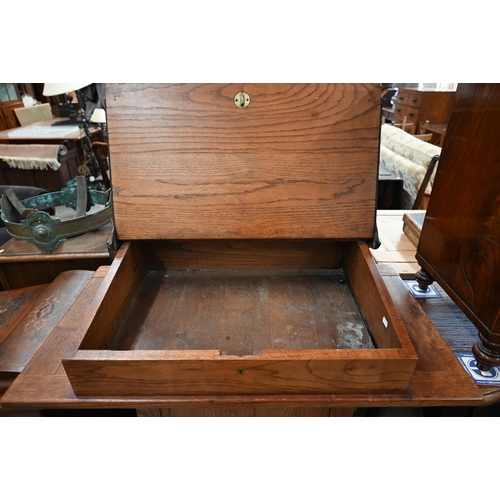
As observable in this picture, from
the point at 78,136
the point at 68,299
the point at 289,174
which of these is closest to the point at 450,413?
the point at 289,174

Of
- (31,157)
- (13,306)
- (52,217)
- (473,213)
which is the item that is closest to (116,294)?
(13,306)

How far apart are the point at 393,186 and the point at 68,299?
2.20 meters

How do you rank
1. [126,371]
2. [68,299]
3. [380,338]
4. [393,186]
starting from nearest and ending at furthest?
[126,371] → [380,338] → [68,299] → [393,186]

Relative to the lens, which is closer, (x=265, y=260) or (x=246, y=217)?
(x=246, y=217)

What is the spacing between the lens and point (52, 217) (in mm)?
1499

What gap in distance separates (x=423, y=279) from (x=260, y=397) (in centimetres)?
74

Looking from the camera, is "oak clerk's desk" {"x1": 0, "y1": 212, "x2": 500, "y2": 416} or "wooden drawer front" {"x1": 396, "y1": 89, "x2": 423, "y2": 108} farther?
"wooden drawer front" {"x1": 396, "y1": 89, "x2": 423, "y2": 108}

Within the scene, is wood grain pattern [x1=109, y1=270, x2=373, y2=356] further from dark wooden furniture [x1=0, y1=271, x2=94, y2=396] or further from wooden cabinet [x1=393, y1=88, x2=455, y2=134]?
wooden cabinet [x1=393, y1=88, x2=455, y2=134]

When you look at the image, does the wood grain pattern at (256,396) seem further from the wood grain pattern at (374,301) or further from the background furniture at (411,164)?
the background furniture at (411,164)

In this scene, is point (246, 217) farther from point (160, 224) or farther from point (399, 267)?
point (399, 267)

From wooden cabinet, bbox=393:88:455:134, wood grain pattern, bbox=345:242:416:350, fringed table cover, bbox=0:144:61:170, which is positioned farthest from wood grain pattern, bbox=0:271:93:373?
wooden cabinet, bbox=393:88:455:134

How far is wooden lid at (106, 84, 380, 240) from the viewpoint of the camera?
94 cm

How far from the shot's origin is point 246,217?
0.98m

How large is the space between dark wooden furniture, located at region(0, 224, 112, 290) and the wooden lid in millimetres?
516
